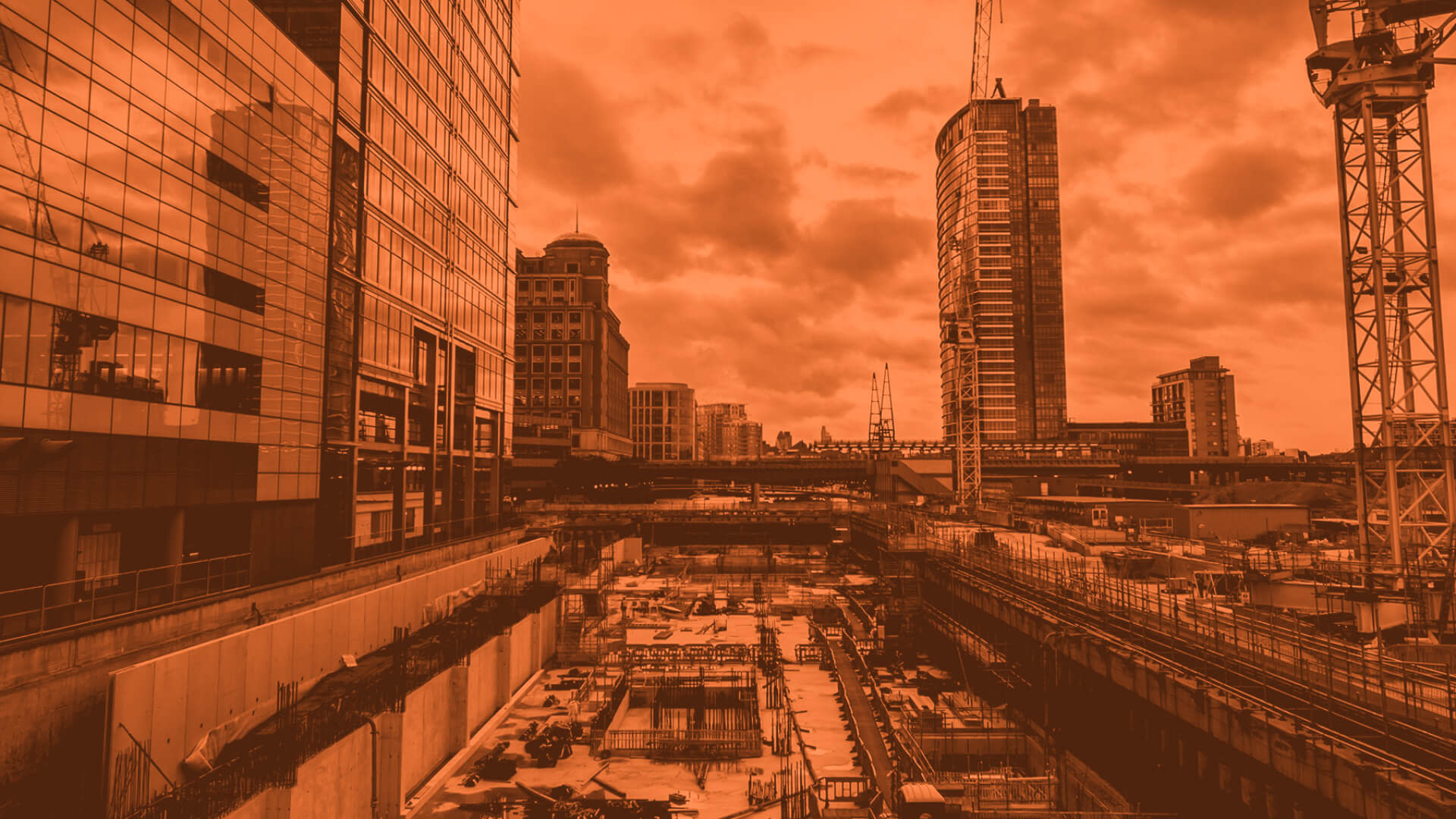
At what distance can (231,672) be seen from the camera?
64.4 ft

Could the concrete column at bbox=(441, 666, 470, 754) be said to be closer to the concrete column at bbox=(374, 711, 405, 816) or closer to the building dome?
the concrete column at bbox=(374, 711, 405, 816)

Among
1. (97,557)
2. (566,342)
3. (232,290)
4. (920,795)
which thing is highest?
(566,342)

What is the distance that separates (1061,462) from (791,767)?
122 metres

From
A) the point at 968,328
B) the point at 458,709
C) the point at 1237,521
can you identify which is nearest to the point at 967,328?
the point at 968,328

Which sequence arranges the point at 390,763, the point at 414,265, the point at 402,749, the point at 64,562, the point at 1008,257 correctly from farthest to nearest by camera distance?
the point at 1008,257 < the point at 414,265 < the point at 402,749 < the point at 390,763 < the point at 64,562

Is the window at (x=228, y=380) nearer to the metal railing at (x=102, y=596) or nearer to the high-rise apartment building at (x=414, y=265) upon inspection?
the metal railing at (x=102, y=596)

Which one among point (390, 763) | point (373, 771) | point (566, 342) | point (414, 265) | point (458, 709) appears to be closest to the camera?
point (373, 771)

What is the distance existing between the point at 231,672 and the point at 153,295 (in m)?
9.54

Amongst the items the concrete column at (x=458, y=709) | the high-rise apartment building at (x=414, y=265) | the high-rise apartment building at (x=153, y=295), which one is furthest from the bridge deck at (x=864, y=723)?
the high-rise apartment building at (x=414, y=265)

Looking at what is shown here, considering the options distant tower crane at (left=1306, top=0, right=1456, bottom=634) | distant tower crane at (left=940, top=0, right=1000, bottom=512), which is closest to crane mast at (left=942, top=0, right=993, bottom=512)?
distant tower crane at (left=940, top=0, right=1000, bottom=512)

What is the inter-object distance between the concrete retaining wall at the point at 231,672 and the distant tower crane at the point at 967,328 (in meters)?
70.6

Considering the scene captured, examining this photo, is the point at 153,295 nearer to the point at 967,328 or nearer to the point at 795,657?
the point at 795,657

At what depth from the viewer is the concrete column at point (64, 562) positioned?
18.5 meters

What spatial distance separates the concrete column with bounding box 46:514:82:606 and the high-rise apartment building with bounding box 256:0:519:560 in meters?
11.3
